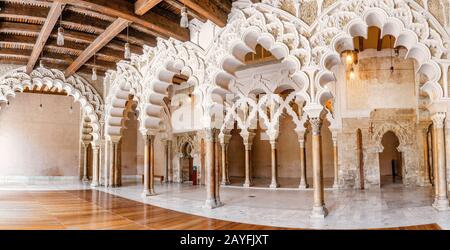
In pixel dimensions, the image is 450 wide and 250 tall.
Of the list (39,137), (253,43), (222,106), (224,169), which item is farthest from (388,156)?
(39,137)

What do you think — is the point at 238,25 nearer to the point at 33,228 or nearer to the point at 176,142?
the point at 33,228

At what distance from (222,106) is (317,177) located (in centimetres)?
275

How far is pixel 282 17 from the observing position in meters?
6.17

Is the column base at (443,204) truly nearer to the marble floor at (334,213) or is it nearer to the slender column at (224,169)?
the marble floor at (334,213)

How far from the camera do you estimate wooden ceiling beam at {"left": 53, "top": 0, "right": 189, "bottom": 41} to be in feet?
19.7

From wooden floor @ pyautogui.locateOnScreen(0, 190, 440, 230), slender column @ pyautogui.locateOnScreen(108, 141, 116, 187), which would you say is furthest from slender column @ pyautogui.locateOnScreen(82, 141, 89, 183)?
wooden floor @ pyautogui.locateOnScreen(0, 190, 440, 230)

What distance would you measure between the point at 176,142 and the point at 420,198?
10.9 metres

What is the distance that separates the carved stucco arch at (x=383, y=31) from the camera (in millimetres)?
5410

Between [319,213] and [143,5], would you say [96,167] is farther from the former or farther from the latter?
[319,213]

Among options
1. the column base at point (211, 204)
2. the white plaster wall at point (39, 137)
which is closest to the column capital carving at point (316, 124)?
the column base at point (211, 204)

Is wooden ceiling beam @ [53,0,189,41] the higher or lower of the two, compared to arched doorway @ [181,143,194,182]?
higher

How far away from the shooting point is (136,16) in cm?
652

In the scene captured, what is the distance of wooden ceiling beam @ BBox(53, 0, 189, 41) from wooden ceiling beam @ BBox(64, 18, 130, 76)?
62cm

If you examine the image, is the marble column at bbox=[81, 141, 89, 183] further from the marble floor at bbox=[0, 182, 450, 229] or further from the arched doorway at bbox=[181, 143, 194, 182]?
the marble floor at bbox=[0, 182, 450, 229]
